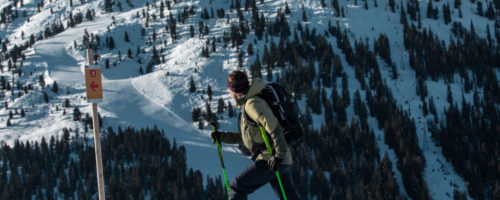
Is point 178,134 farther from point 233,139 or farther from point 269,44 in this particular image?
point 233,139

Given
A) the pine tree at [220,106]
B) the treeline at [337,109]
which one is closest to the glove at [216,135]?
the treeline at [337,109]

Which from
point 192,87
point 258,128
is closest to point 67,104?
point 192,87

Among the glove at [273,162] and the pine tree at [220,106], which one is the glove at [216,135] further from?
the pine tree at [220,106]

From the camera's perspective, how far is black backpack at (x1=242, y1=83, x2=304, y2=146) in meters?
7.50

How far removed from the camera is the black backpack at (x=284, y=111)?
24.6ft

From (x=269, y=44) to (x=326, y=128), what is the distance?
1767 inches

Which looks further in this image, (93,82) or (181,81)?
(181,81)

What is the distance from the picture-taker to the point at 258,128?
7438 millimetres

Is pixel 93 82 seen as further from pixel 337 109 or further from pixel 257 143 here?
pixel 337 109

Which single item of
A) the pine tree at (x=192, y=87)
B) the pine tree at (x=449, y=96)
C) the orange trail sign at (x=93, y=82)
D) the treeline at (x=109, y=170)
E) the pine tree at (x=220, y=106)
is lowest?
the treeline at (x=109, y=170)

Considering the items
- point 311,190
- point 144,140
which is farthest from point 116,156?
point 311,190

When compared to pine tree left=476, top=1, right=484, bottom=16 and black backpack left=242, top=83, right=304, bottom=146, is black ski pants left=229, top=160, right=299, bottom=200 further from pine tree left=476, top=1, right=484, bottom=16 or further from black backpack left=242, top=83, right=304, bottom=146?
pine tree left=476, top=1, right=484, bottom=16

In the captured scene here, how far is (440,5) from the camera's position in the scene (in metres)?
184

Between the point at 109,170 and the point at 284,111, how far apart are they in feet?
342
